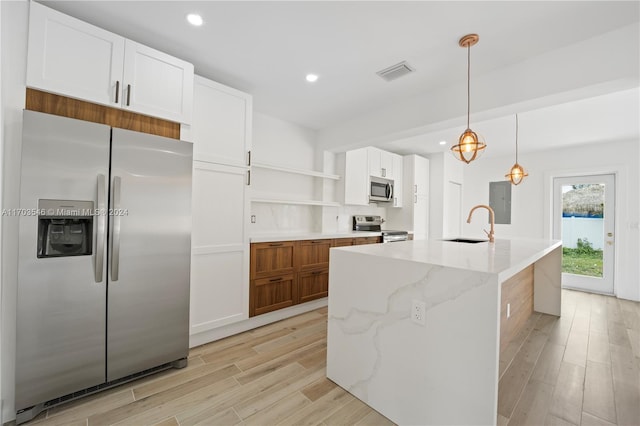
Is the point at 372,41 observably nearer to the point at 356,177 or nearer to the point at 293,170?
the point at 293,170

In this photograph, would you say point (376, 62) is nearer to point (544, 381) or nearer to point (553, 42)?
→ point (553, 42)

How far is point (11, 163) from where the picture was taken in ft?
5.48

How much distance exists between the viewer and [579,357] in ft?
8.09

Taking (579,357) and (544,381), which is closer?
(544,381)

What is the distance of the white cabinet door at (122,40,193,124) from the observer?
2100mm

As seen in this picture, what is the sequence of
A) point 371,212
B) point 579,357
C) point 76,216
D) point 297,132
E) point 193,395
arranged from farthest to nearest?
point 371,212 < point 297,132 < point 579,357 < point 193,395 < point 76,216

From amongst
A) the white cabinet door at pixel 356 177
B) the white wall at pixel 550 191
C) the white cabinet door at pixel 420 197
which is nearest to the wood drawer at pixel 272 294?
the white cabinet door at pixel 356 177

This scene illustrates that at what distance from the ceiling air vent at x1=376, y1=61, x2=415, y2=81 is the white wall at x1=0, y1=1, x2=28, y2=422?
2570 mm

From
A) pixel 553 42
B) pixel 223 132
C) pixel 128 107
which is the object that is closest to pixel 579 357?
pixel 553 42

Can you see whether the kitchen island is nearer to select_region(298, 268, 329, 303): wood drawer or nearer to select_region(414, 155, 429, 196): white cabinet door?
select_region(298, 268, 329, 303): wood drawer

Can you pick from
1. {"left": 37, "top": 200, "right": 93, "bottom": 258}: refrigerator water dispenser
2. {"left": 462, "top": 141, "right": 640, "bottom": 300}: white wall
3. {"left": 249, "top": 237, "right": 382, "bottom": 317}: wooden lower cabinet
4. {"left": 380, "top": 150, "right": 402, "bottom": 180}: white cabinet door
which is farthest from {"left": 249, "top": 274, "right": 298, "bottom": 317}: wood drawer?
{"left": 462, "top": 141, "right": 640, "bottom": 300}: white wall

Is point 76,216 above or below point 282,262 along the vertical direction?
above

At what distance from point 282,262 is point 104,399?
1.89m

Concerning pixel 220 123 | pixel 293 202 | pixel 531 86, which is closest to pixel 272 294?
pixel 293 202
